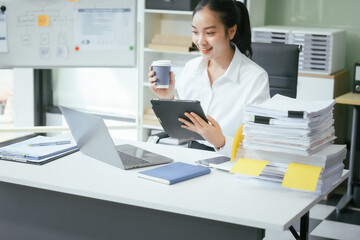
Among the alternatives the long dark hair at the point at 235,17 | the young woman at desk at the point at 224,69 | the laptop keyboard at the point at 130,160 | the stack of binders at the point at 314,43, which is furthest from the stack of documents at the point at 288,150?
the stack of binders at the point at 314,43

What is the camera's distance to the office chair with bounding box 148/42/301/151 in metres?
2.91

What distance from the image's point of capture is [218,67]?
2715 mm

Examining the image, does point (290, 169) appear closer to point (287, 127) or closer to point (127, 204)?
point (287, 127)

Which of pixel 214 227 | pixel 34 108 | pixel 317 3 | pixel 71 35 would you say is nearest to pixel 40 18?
pixel 71 35

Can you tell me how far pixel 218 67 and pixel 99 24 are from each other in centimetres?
147

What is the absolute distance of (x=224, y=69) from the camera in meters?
2.70

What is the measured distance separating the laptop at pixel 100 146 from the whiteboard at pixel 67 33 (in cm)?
172

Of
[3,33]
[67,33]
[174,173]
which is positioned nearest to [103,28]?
[67,33]

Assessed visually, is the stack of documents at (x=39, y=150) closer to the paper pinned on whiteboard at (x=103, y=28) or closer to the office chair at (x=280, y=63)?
the office chair at (x=280, y=63)

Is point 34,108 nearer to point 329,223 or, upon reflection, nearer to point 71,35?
point 71,35

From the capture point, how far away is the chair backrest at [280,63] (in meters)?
2.91

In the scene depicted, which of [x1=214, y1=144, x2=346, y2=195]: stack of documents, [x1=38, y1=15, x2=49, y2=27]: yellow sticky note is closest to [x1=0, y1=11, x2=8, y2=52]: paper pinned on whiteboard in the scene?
[x1=38, y1=15, x2=49, y2=27]: yellow sticky note

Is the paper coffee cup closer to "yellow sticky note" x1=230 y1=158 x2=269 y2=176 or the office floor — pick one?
"yellow sticky note" x1=230 y1=158 x2=269 y2=176

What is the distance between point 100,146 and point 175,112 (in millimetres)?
301
